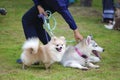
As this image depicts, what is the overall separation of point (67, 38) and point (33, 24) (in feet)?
9.03

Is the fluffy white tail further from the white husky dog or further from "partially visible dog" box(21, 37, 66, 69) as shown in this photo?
the white husky dog

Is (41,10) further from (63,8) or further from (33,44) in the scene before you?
(33,44)

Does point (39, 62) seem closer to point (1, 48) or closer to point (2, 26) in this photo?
point (1, 48)

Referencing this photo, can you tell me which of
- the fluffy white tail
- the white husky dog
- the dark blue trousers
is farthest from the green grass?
the dark blue trousers

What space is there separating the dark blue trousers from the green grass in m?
0.56

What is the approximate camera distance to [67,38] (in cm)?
916

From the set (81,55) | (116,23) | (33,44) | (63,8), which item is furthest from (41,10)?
(116,23)

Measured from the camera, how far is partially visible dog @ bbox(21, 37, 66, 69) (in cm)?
597

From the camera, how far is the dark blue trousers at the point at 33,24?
637 centimetres

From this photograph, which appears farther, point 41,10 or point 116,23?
point 116,23

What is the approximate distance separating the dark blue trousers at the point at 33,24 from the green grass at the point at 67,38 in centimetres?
56

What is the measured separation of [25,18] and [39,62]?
781 millimetres

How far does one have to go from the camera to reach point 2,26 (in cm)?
1074

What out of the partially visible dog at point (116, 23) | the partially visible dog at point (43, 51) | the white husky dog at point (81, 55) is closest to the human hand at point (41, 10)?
the partially visible dog at point (43, 51)
